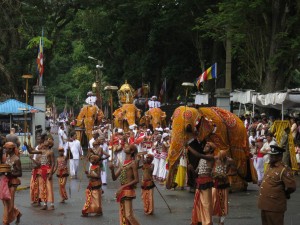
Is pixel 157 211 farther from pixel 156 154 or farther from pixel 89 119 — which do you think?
pixel 89 119

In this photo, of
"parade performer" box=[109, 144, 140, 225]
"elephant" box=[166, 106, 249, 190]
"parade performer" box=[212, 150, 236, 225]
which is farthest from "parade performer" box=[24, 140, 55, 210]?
"parade performer" box=[212, 150, 236, 225]

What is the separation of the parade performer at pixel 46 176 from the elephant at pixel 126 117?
1746 cm

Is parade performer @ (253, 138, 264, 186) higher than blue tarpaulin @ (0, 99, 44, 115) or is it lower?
lower

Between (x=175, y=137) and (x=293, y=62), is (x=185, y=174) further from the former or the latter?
(x=293, y=62)

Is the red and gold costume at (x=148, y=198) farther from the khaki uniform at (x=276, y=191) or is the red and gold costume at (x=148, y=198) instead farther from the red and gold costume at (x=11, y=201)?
the khaki uniform at (x=276, y=191)

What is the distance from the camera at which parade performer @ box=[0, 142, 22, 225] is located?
13195mm

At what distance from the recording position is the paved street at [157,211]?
14.2 m

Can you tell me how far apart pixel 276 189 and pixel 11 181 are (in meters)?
5.25

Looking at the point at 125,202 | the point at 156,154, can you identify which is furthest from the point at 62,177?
the point at 156,154

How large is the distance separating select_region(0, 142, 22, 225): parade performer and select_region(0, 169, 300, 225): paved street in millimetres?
799

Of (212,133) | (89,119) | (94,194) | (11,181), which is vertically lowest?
(94,194)

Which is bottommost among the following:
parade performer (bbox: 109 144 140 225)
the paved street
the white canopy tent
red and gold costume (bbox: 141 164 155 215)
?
the paved street

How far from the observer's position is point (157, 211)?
51.3 ft

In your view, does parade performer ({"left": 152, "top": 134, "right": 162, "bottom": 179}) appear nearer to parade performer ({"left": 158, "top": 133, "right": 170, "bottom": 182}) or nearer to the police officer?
parade performer ({"left": 158, "top": 133, "right": 170, "bottom": 182})
